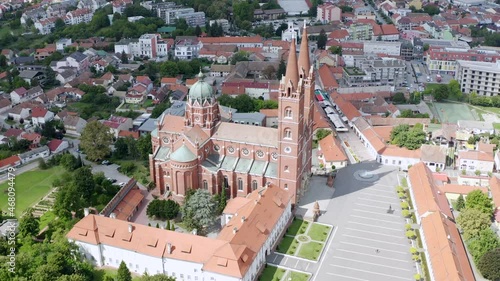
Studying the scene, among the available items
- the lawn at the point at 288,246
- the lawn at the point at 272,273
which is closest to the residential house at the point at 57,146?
the lawn at the point at 288,246

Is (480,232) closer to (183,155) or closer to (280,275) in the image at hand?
(280,275)

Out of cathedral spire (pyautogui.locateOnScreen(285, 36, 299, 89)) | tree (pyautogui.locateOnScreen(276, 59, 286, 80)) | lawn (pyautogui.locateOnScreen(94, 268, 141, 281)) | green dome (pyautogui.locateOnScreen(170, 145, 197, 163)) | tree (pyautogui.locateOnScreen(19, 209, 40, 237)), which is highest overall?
cathedral spire (pyautogui.locateOnScreen(285, 36, 299, 89))

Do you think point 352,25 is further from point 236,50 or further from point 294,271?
point 294,271

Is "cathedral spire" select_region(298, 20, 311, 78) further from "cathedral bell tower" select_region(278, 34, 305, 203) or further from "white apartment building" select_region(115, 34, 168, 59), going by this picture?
"white apartment building" select_region(115, 34, 168, 59)

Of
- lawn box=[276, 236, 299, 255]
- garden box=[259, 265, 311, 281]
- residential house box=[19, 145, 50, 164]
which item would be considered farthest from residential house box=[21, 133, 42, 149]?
garden box=[259, 265, 311, 281]

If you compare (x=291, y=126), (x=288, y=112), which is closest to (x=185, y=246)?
(x=291, y=126)

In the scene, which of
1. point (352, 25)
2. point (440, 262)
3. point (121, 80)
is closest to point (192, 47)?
point (121, 80)

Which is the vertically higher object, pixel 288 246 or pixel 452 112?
pixel 452 112
